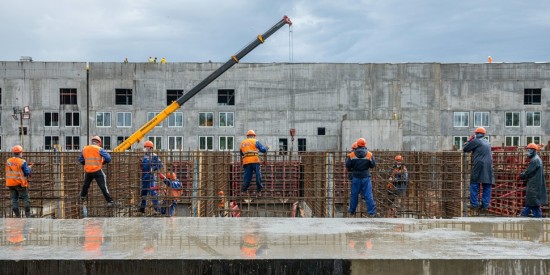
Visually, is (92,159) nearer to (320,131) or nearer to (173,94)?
(173,94)

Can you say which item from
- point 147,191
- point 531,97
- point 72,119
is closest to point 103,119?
point 72,119

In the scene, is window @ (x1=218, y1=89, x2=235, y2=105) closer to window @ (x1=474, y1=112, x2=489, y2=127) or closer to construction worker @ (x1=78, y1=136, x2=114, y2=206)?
window @ (x1=474, y1=112, x2=489, y2=127)

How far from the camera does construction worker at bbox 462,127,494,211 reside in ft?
35.5

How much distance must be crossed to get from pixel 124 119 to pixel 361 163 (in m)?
32.8

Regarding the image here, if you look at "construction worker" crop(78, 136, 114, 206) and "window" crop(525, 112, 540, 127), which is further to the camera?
"window" crop(525, 112, 540, 127)

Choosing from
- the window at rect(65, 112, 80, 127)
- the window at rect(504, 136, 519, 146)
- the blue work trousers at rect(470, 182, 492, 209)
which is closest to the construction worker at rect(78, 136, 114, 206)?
the blue work trousers at rect(470, 182, 492, 209)

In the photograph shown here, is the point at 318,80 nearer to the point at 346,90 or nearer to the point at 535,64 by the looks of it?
the point at 346,90

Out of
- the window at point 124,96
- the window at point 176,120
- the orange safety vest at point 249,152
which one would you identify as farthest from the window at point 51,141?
the orange safety vest at point 249,152

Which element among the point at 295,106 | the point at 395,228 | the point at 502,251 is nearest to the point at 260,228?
the point at 395,228

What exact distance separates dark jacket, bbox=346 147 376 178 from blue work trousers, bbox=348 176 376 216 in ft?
0.37

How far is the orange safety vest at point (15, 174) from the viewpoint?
38.3 ft

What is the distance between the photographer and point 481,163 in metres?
10.9

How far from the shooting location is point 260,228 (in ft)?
24.9

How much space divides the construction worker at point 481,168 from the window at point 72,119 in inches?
1405
